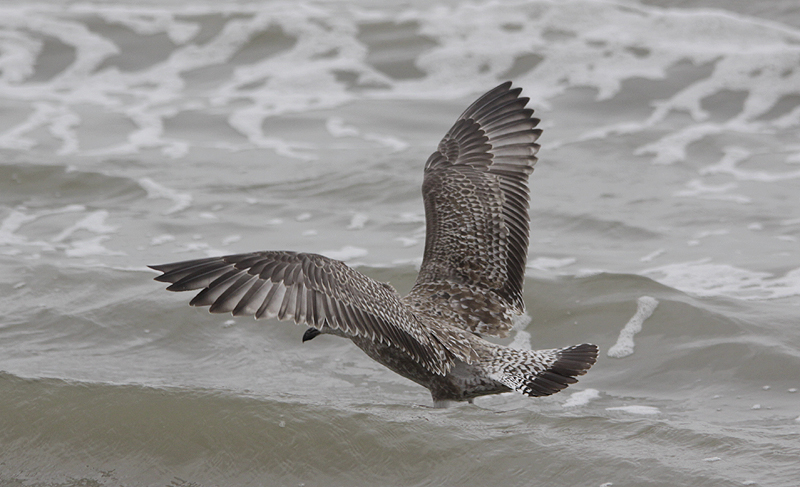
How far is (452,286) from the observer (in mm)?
4750

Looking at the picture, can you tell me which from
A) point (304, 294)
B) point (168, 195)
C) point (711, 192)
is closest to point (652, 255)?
point (711, 192)

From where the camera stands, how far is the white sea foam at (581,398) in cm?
468

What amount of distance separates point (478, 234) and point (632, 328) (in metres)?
1.31

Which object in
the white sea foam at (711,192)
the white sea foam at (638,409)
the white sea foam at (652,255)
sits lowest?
the white sea foam at (638,409)

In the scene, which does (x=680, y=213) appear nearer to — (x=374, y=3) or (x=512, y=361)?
(x=512, y=361)

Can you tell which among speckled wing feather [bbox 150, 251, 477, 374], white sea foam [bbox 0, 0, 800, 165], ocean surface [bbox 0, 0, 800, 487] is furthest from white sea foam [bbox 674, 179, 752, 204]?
speckled wing feather [bbox 150, 251, 477, 374]

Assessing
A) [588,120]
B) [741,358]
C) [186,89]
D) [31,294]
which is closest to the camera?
[741,358]

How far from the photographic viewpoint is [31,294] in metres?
5.79

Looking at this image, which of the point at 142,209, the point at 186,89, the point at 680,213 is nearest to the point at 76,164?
the point at 142,209

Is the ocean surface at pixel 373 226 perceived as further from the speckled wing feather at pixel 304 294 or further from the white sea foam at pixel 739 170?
the speckled wing feather at pixel 304 294

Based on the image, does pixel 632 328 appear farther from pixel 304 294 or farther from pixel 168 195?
pixel 168 195

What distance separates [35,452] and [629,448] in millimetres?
2694

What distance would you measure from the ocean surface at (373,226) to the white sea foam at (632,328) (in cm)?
2

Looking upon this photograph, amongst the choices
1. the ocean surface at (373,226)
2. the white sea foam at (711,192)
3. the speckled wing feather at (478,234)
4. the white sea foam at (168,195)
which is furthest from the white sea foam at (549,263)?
the white sea foam at (168,195)
